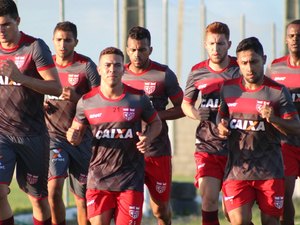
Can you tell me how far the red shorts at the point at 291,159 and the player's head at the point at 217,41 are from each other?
4.04ft

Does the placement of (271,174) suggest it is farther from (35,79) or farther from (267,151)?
(35,79)

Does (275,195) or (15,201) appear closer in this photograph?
(275,195)

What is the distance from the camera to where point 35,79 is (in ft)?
40.8

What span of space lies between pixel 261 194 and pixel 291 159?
194 cm

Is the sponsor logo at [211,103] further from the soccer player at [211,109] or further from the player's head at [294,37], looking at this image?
the player's head at [294,37]

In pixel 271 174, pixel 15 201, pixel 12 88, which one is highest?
pixel 12 88

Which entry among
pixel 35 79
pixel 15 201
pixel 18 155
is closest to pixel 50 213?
pixel 18 155

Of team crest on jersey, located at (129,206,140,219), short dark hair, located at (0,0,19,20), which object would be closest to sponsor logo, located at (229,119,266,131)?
team crest on jersey, located at (129,206,140,219)

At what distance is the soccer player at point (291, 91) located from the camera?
A: 14589 mm

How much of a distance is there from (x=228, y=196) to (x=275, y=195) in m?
0.46

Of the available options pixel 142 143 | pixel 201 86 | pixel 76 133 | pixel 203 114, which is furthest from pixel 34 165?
pixel 201 86

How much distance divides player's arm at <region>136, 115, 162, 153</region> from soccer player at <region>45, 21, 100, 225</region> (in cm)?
205

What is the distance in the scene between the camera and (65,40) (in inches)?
580

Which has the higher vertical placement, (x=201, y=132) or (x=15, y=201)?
(x=201, y=132)
